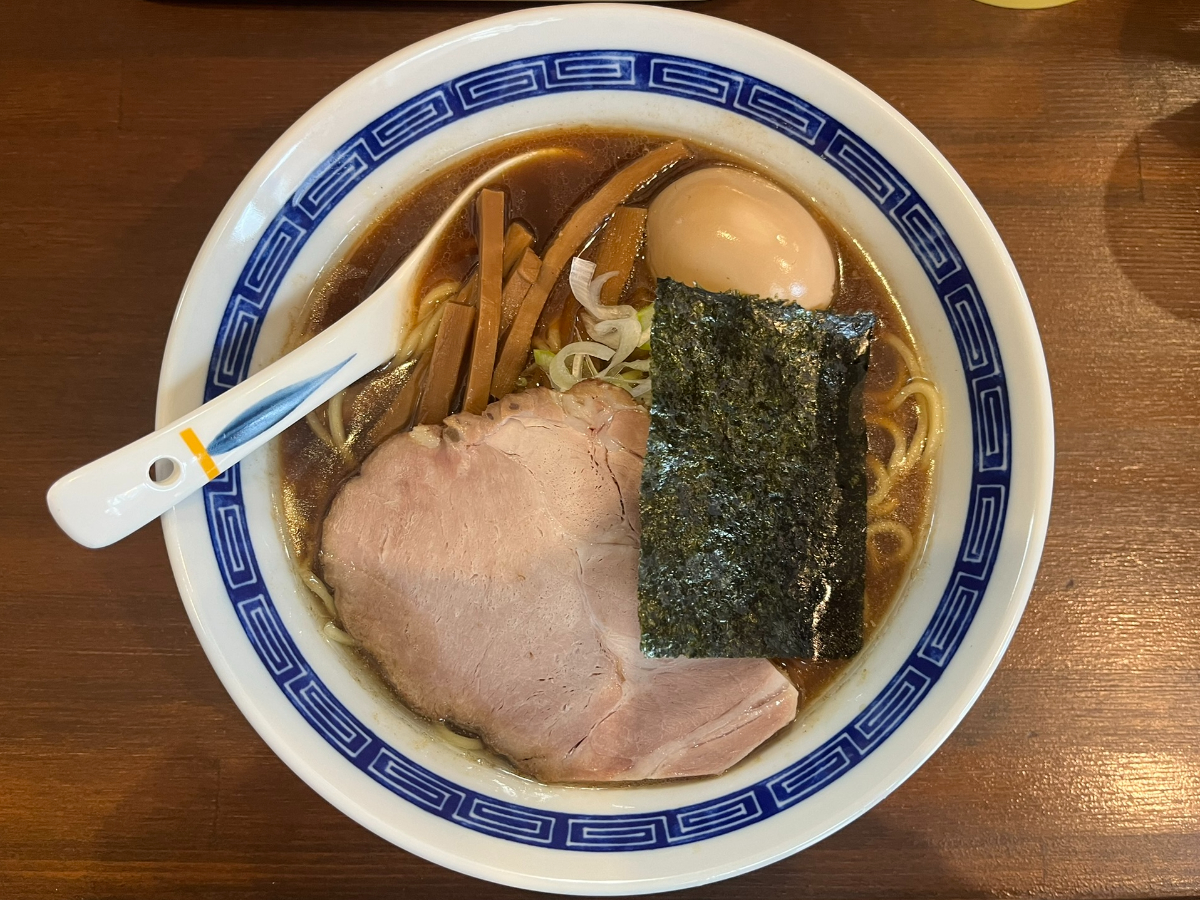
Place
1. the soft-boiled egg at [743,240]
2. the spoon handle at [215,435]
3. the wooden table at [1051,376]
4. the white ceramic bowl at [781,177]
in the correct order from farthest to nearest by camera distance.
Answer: the wooden table at [1051,376] → the soft-boiled egg at [743,240] → the white ceramic bowl at [781,177] → the spoon handle at [215,435]

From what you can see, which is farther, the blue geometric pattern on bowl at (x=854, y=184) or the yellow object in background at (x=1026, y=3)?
A: the yellow object in background at (x=1026, y=3)

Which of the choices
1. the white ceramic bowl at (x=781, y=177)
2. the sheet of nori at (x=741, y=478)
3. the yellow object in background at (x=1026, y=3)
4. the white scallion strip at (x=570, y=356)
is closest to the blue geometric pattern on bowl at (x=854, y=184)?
the white ceramic bowl at (x=781, y=177)

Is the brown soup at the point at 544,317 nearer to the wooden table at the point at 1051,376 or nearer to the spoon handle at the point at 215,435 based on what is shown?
the spoon handle at the point at 215,435

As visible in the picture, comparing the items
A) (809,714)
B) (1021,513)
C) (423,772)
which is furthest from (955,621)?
(423,772)

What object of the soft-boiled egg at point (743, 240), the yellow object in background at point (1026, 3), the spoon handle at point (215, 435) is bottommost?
the spoon handle at point (215, 435)

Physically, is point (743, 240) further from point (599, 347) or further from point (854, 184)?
point (599, 347)

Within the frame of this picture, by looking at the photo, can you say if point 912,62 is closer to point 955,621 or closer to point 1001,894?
point 955,621
